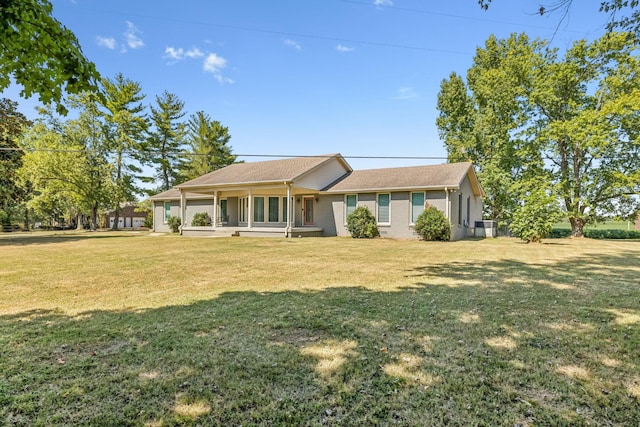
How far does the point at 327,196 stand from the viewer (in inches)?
802

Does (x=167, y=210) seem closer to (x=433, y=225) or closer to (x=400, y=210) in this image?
(x=400, y=210)

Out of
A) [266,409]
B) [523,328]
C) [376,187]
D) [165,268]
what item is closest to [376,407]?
[266,409]

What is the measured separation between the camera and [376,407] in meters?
2.28

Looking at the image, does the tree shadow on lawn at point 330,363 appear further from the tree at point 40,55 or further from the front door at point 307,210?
the front door at point 307,210

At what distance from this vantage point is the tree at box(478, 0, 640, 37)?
3863 mm

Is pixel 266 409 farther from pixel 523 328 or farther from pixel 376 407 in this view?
pixel 523 328

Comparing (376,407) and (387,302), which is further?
(387,302)

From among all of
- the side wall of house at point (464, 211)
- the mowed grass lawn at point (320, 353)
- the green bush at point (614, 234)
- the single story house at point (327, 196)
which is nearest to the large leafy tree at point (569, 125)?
the green bush at point (614, 234)

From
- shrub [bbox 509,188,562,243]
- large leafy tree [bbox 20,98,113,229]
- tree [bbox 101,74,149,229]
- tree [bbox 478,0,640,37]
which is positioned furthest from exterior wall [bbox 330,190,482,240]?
tree [bbox 101,74,149,229]

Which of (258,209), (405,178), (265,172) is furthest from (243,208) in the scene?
(405,178)

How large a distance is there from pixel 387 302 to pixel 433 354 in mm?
1704

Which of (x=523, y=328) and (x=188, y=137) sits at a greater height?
(x=188, y=137)

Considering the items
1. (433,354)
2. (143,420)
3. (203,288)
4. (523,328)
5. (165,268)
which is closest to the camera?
(143,420)

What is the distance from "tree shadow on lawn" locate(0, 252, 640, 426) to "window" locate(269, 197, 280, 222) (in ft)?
53.6
